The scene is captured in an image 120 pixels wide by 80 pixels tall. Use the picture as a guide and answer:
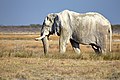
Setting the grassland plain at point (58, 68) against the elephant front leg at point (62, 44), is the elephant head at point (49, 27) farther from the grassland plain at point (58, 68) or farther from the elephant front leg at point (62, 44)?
the grassland plain at point (58, 68)

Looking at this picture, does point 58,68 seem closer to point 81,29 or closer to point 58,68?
point 58,68

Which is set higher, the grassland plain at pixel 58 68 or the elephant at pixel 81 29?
the elephant at pixel 81 29

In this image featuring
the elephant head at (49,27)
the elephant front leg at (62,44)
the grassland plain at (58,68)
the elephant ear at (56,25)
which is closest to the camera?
the grassland plain at (58,68)

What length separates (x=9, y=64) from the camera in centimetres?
1588

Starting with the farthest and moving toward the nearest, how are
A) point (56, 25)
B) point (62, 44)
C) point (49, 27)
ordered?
point (49, 27), point (56, 25), point (62, 44)

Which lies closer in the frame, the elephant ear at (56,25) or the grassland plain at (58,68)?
the grassland plain at (58,68)

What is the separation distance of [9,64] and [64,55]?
387 cm

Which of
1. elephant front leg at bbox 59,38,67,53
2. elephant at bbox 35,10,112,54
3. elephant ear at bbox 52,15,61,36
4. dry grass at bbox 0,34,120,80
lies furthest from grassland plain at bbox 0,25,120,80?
elephant ear at bbox 52,15,61,36

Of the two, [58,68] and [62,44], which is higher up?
[62,44]

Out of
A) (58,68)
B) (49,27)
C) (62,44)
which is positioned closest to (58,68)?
(58,68)

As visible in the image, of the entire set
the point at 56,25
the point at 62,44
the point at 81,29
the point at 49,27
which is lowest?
the point at 62,44

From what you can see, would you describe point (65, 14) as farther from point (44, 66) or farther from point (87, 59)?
point (44, 66)

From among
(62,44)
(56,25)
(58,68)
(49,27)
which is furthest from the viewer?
(49,27)

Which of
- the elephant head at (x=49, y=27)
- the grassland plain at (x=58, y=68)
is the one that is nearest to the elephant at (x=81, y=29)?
the elephant head at (x=49, y=27)
